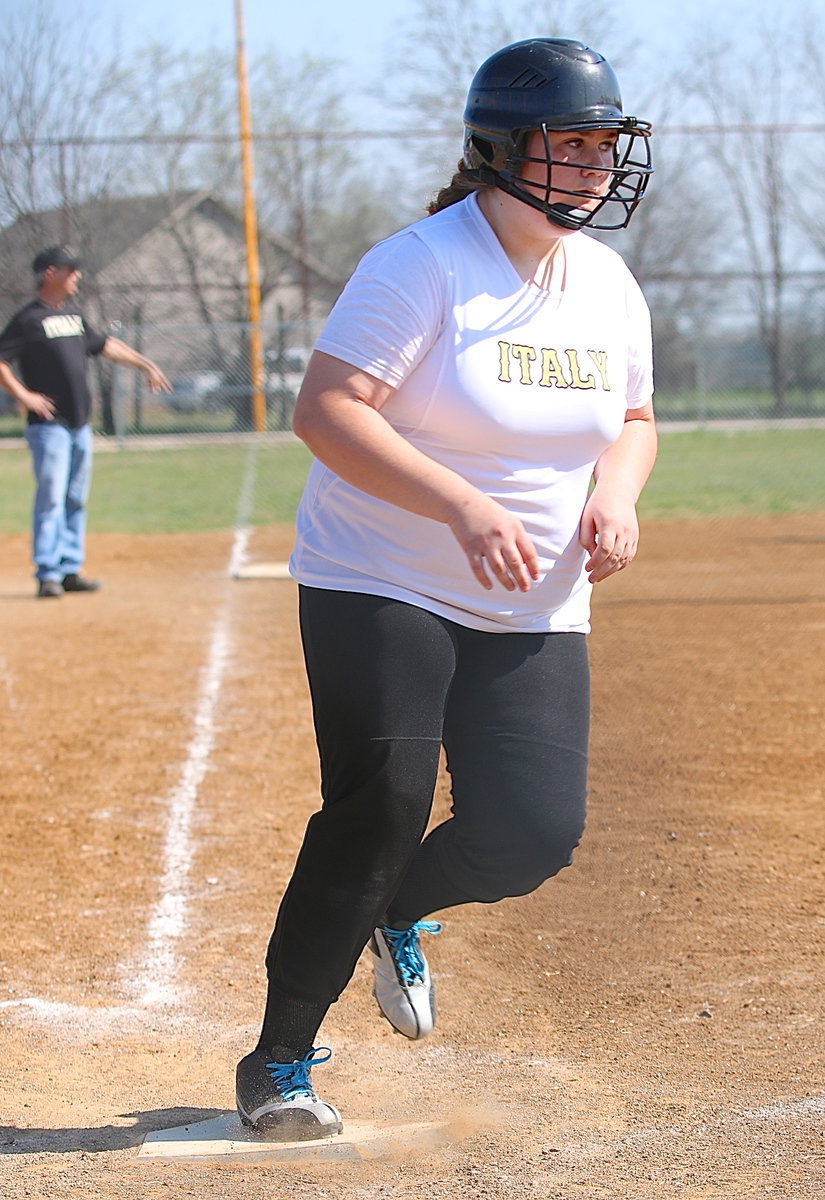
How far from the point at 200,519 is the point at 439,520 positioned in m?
12.6

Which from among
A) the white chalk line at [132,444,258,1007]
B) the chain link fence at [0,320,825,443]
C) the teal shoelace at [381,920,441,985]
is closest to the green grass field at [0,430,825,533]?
the chain link fence at [0,320,825,443]

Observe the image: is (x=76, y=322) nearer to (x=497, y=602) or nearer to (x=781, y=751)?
(x=781, y=751)

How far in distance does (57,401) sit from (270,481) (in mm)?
8678

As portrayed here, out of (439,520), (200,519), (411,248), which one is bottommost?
(200,519)

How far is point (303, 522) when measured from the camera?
2.70m

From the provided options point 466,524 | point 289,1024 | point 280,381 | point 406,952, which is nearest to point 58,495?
point 406,952

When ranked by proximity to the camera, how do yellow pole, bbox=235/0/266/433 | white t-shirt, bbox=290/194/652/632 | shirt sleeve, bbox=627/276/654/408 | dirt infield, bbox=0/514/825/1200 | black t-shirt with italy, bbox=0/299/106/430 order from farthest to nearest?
yellow pole, bbox=235/0/266/433, black t-shirt with italy, bbox=0/299/106/430, shirt sleeve, bbox=627/276/654/408, dirt infield, bbox=0/514/825/1200, white t-shirt, bbox=290/194/652/632

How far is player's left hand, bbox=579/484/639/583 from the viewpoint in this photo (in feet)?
8.55

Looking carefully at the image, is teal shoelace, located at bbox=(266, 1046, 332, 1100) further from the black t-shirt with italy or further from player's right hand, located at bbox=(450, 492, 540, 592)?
the black t-shirt with italy

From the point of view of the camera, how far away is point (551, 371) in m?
2.55

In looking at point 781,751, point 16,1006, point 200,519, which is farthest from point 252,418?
point 16,1006

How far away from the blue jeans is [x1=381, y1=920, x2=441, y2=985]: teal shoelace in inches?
272

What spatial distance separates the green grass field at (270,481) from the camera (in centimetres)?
1473

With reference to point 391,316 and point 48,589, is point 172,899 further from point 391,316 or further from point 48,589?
point 48,589
